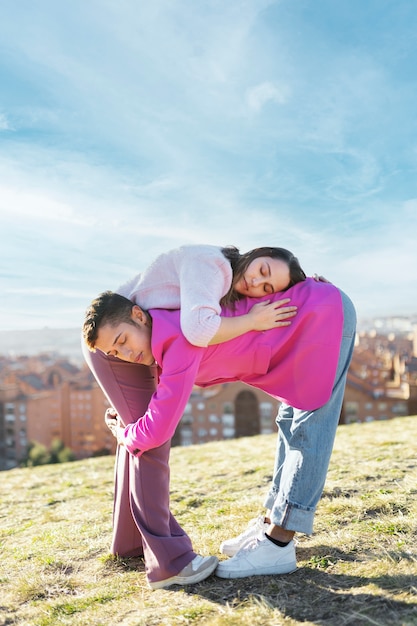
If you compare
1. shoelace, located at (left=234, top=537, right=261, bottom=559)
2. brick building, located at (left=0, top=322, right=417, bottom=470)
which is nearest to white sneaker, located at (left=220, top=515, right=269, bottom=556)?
shoelace, located at (left=234, top=537, right=261, bottom=559)

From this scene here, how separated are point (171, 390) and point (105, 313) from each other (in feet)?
1.44

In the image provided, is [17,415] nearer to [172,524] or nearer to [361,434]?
[361,434]

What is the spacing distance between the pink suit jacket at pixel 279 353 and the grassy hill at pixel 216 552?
2.20ft

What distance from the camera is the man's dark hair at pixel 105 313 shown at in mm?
2504

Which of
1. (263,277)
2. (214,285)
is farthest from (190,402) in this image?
(214,285)

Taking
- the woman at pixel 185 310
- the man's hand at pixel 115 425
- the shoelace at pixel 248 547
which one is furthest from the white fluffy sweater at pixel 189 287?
the shoelace at pixel 248 547

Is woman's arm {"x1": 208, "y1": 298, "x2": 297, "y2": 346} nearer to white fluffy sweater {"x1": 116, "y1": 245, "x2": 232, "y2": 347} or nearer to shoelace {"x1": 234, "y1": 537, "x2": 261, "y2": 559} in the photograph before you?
white fluffy sweater {"x1": 116, "y1": 245, "x2": 232, "y2": 347}

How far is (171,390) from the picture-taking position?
93.3 inches

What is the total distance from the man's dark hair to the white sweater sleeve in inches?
10.6

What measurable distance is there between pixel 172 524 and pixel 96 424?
42.4 meters

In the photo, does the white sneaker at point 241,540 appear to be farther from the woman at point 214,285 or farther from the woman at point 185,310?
the woman at point 214,285

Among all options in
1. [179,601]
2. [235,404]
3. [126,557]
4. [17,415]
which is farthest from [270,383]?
[17,415]

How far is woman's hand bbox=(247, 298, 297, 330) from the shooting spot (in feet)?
8.21

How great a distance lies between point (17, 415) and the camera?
4619 cm
